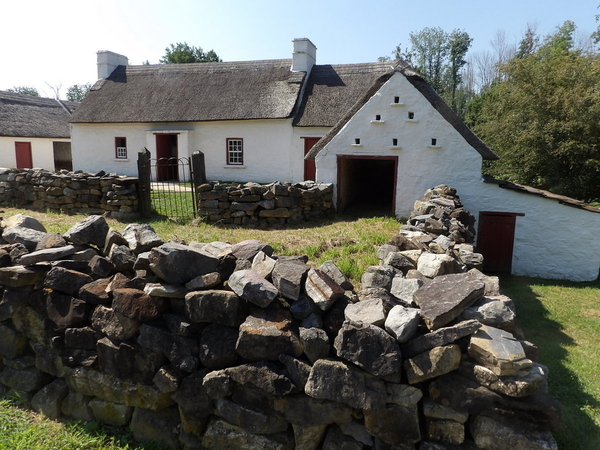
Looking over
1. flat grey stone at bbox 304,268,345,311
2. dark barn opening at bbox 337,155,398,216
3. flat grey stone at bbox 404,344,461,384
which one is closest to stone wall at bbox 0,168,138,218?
dark barn opening at bbox 337,155,398,216

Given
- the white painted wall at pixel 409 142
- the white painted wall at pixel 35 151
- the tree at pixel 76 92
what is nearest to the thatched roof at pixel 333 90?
the white painted wall at pixel 409 142

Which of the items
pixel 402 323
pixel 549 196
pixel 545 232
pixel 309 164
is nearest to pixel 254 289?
pixel 402 323

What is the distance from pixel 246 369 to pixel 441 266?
218 cm

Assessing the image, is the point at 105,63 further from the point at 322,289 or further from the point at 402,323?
the point at 402,323

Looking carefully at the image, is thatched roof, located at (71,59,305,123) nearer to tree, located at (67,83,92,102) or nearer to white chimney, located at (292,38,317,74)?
white chimney, located at (292,38,317,74)

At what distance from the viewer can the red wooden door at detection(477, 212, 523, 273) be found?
461 inches

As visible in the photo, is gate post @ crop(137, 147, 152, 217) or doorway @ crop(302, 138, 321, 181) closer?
gate post @ crop(137, 147, 152, 217)

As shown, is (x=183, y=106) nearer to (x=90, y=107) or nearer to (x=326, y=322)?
(x=90, y=107)

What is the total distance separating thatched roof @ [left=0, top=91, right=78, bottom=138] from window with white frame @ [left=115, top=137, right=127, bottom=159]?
5.66m

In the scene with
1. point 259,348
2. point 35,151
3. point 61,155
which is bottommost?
point 259,348

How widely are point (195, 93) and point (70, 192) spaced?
483 inches

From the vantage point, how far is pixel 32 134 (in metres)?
28.4

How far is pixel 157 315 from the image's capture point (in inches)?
168

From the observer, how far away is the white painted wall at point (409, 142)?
37.8ft
